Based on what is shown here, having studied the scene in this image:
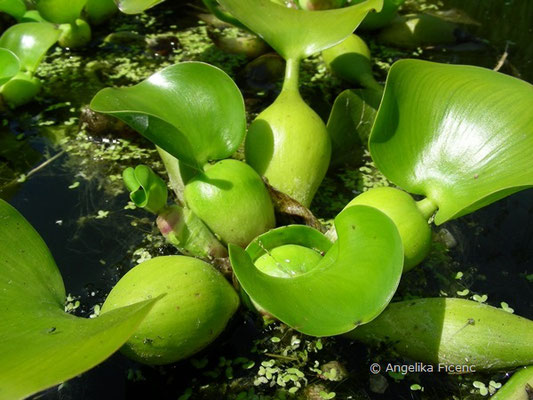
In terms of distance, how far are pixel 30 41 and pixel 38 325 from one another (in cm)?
129

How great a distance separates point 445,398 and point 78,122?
144cm

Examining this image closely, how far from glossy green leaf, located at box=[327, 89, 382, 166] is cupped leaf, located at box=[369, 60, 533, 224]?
351mm

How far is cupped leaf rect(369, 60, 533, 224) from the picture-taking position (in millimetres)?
1223

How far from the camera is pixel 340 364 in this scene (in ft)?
3.96

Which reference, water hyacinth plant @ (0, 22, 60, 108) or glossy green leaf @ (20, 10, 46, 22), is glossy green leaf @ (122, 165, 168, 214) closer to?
water hyacinth plant @ (0, 22, 60, 108)

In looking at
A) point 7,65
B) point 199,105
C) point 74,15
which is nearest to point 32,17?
point 74,15

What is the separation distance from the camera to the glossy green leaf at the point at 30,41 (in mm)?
1857

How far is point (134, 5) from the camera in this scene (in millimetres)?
1673

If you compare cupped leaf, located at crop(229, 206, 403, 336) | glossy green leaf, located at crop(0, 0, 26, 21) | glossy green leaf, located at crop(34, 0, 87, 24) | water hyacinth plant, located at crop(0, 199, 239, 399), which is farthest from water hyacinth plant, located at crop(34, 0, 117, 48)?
cupped leaf, located at crop(229, 206, 403, 336)

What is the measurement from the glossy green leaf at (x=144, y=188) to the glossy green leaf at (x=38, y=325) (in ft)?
0.68

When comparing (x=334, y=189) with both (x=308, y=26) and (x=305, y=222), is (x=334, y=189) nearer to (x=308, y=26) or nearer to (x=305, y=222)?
(x=305, y=222)

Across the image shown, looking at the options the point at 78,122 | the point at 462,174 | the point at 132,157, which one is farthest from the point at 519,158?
the point at 78,122

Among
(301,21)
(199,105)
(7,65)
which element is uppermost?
(301,21)

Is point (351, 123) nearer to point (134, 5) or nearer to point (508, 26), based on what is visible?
point (134, 5)
